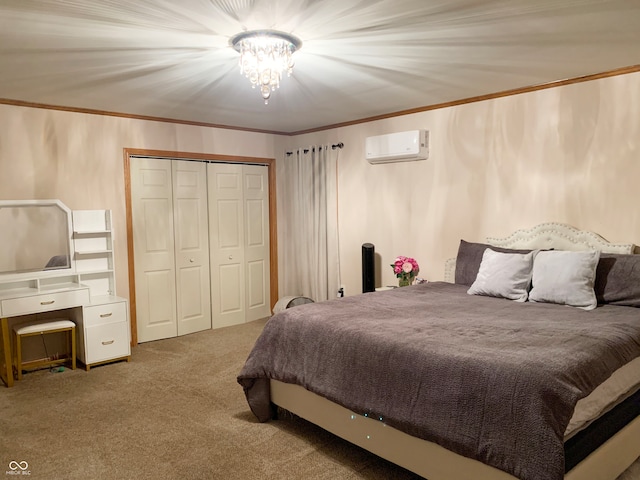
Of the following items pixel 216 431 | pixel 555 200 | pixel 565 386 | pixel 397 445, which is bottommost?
pixel 216 431

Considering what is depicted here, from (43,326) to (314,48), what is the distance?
3.14m

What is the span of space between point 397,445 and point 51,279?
346cm

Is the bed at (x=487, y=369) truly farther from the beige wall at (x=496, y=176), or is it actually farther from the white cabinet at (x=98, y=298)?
the white cabinet at (x=98, y=298)

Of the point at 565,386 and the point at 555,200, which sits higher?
the point at 555,200

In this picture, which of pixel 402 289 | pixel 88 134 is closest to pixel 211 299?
pixel 88 134

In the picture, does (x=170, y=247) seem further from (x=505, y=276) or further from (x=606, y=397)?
(x=606, y=397)

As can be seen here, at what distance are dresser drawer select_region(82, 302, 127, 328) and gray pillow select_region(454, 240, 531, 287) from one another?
3.00 meters

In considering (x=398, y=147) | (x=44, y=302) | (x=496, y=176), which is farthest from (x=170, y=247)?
(x=496, y=176)

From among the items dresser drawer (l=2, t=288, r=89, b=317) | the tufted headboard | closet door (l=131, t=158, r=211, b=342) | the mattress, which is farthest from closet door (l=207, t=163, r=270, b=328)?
the mattress

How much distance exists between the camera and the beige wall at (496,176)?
3.46 m

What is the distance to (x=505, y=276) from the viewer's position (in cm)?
351

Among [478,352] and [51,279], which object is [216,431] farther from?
[51,279]

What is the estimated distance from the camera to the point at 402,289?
12.7ft

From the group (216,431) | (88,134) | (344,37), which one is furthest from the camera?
(88,134)
